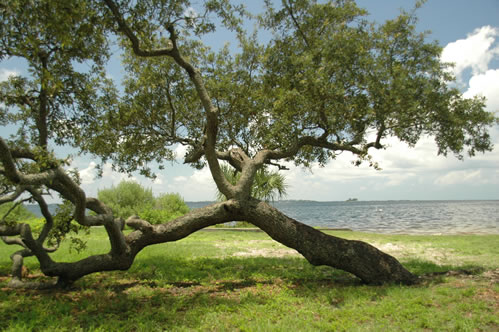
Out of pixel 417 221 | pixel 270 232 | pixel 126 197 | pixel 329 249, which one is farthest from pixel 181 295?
pixel 417 221

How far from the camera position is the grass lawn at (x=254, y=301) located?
4898 millimetres

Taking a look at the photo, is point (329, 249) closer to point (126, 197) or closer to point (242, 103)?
point (242, 103)

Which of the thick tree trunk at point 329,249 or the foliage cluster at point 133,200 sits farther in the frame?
the foliage cluster at point 133,200

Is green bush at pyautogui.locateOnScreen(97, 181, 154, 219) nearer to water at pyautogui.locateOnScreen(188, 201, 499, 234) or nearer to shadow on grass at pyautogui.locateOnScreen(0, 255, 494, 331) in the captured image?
water at pyautogui.locateOnScreen(188, 201, 499, 234)

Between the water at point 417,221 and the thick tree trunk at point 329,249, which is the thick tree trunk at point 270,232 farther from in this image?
the water at point 417,221

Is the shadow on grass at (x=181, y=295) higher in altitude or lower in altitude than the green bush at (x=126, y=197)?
lower

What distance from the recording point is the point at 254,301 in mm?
6086

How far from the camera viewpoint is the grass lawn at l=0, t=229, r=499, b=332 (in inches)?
193

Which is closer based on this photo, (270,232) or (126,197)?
(270,232)

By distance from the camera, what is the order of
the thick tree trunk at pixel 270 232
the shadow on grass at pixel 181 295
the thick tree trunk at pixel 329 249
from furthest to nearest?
the thick tree trunk at pixel 329 249 < the thick tree trunk at pixel 270 232 < the shadow on grass at pixel 181 295

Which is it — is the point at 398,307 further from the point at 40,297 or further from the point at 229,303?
the point at 40,297

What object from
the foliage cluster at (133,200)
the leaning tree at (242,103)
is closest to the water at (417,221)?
the foliage cluster at (133,200)

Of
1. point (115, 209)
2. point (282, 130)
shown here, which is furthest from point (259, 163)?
point (115, 209)

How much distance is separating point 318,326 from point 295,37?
744 centimetres
